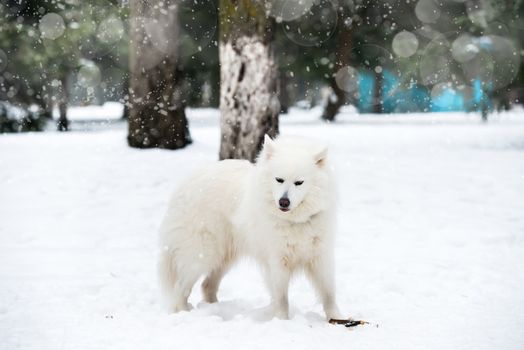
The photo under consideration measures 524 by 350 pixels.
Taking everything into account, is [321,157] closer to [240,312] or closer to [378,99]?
[240,312]

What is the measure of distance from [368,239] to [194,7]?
50.1 ft

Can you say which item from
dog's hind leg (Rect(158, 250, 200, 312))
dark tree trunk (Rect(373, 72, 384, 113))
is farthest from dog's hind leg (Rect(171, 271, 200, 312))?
dark tree trunk (Rect(373, 72, 384, 113))

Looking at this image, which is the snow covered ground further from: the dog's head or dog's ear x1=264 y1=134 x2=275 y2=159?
dog's ear x1=264 y1=134 x2=275 y2=159

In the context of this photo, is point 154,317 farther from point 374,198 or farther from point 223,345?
point 374,198

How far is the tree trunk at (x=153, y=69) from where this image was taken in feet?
36.3

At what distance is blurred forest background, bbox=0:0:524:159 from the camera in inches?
322

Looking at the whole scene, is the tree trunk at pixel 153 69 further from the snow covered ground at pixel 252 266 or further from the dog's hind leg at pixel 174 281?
the dog's hind leg at pixel 174 281

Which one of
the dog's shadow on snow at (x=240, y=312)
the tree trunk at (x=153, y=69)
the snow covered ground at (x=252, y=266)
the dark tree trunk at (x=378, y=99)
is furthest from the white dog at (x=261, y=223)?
the dark tree trunk at (x=378, y=99)

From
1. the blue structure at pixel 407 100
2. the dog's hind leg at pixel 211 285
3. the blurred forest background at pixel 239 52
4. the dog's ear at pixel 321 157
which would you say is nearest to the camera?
the dog's ear at pixel 321 157

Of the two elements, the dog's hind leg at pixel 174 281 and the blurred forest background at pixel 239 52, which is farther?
the blurred forest background at pixel 239 52

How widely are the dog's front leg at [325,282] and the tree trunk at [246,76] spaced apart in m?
3.89

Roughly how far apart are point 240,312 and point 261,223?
2.91ft

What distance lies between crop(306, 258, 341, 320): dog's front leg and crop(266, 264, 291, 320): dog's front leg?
0.20 meters

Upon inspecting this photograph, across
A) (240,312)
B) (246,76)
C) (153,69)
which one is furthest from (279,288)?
(153,69)
